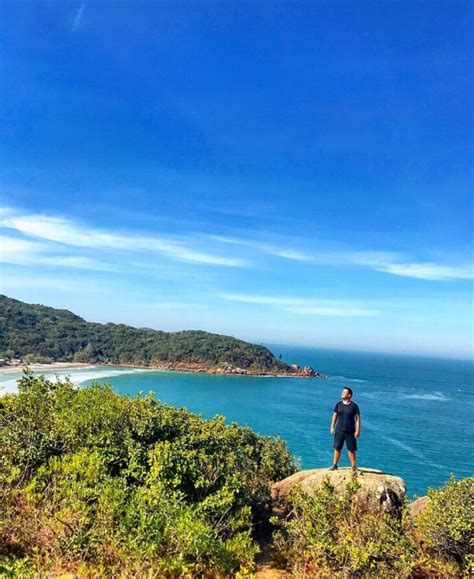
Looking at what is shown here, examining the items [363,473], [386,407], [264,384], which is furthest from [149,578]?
[264,384]

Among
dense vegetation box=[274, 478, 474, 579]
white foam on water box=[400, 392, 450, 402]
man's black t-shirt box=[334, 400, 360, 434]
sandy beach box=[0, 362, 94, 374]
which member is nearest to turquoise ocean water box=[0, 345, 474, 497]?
white foam on water box=[400, 392, 450, 402]

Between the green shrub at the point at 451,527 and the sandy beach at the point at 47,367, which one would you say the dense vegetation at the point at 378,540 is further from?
the sandy beach at the point at 47,367

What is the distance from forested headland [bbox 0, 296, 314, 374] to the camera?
99.2 meters

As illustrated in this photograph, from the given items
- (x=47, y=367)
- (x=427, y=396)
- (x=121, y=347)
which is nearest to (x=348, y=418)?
(x=427, y=396)

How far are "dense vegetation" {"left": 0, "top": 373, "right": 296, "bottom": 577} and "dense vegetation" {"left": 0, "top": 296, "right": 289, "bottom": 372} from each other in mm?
94266

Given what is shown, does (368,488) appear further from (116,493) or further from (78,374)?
(78,374)

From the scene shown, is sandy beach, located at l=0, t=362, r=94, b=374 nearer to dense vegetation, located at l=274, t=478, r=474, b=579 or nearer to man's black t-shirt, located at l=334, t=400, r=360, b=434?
man's black t-shirt, located at l=334, t=400, r=360, b=434

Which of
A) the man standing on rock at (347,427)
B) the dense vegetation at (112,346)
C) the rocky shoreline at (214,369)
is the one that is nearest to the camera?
the man standing on rock at (347,427)

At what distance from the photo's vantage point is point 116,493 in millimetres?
5730

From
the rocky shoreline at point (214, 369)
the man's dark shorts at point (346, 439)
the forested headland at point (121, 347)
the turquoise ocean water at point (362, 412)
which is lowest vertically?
the turquoise ocean water at point (362, 412)

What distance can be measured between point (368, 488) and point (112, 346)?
110 meters

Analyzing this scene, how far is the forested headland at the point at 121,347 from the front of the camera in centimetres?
9919

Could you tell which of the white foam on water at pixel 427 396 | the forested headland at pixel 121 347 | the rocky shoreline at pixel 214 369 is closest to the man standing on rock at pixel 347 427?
the white foam on water at pixel 427 396

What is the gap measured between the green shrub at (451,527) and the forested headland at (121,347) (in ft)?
311
